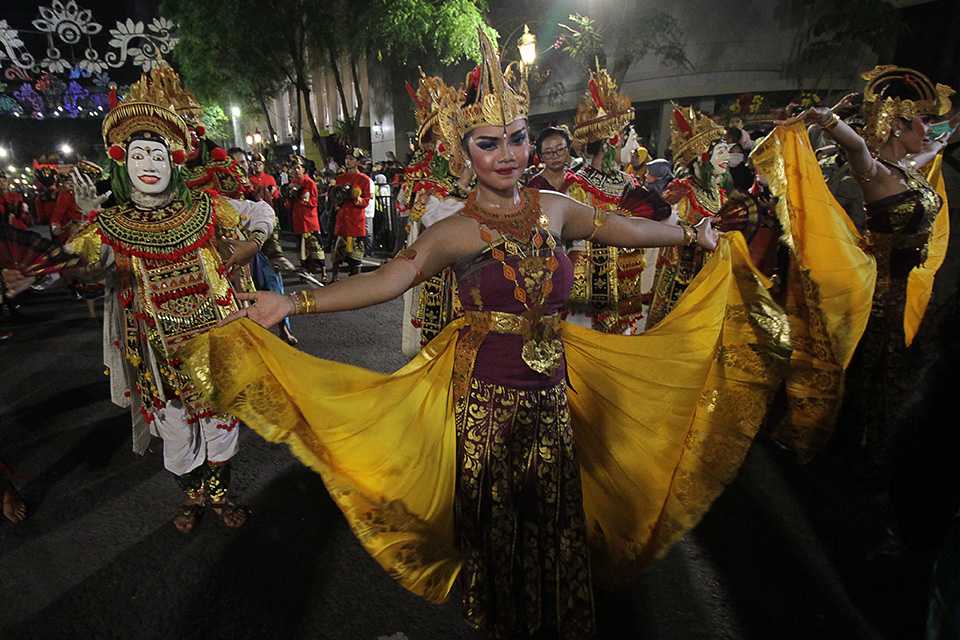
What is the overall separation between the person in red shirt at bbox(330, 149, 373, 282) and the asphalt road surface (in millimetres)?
6628

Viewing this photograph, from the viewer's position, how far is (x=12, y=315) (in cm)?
857

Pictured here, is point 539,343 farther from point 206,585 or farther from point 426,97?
point 426,97

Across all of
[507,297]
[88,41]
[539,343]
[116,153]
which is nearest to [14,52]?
[88,41]

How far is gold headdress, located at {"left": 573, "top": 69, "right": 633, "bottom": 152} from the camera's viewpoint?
4.47 metres

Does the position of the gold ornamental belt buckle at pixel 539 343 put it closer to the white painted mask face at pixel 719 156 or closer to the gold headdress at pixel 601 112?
the gold headdress at pixel 601 112

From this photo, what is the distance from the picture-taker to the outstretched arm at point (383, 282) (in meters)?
1.87

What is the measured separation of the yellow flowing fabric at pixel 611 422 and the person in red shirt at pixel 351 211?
8.46 meters

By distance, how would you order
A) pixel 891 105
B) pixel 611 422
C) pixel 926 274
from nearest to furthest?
pixel 611 422 → pixel 891 105 → pixel 926 274

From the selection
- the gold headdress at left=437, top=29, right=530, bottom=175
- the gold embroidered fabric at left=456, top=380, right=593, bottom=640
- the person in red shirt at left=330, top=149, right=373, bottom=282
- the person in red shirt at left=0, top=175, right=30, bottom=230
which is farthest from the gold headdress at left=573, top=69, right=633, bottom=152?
the person in red shirt at left=0, top=175, right=30, bottom=230

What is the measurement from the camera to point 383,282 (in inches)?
76.9

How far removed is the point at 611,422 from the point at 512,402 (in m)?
0.58

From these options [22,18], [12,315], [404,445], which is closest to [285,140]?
[22,18]

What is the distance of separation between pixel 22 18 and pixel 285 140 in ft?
59.6

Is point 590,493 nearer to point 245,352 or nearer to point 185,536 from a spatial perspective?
point 245,352
